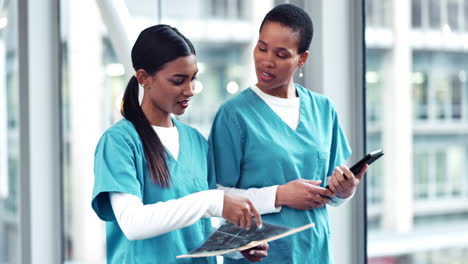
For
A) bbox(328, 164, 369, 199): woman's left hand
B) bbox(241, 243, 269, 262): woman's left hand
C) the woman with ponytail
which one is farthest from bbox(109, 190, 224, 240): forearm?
bbox(328, 164, 369, 199): woman's left hand

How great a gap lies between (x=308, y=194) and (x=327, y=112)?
9.2 inches

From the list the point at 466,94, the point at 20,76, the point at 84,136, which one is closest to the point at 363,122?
the point at 466,94

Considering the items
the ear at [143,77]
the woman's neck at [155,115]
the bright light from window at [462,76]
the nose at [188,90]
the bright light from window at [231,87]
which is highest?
the bright light from window at [231,87]

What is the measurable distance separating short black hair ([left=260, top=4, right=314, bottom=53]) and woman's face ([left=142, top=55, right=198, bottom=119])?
0.69 feet

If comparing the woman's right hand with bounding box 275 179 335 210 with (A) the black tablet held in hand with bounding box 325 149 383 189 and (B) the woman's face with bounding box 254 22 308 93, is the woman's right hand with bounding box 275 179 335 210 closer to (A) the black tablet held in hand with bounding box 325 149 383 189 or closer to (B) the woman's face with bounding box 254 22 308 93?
(A) the black tablet held in hand with bounding box 325 149 383 189

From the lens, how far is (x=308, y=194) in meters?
1.26

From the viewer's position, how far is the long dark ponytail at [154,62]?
1.16m

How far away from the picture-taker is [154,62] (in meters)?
1.17

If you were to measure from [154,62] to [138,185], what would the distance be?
0.23m

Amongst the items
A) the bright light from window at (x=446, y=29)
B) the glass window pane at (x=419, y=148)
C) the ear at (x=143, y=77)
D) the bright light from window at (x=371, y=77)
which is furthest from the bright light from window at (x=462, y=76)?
the ear at (x=143, y=77)

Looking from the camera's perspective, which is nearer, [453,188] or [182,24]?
[453,188]

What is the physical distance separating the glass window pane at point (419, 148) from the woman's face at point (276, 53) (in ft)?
1.43

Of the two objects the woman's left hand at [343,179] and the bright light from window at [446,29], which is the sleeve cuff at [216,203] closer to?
the woman's left hand at [343,179]

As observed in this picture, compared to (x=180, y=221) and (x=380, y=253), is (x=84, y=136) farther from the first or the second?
(x=180, y=221)
